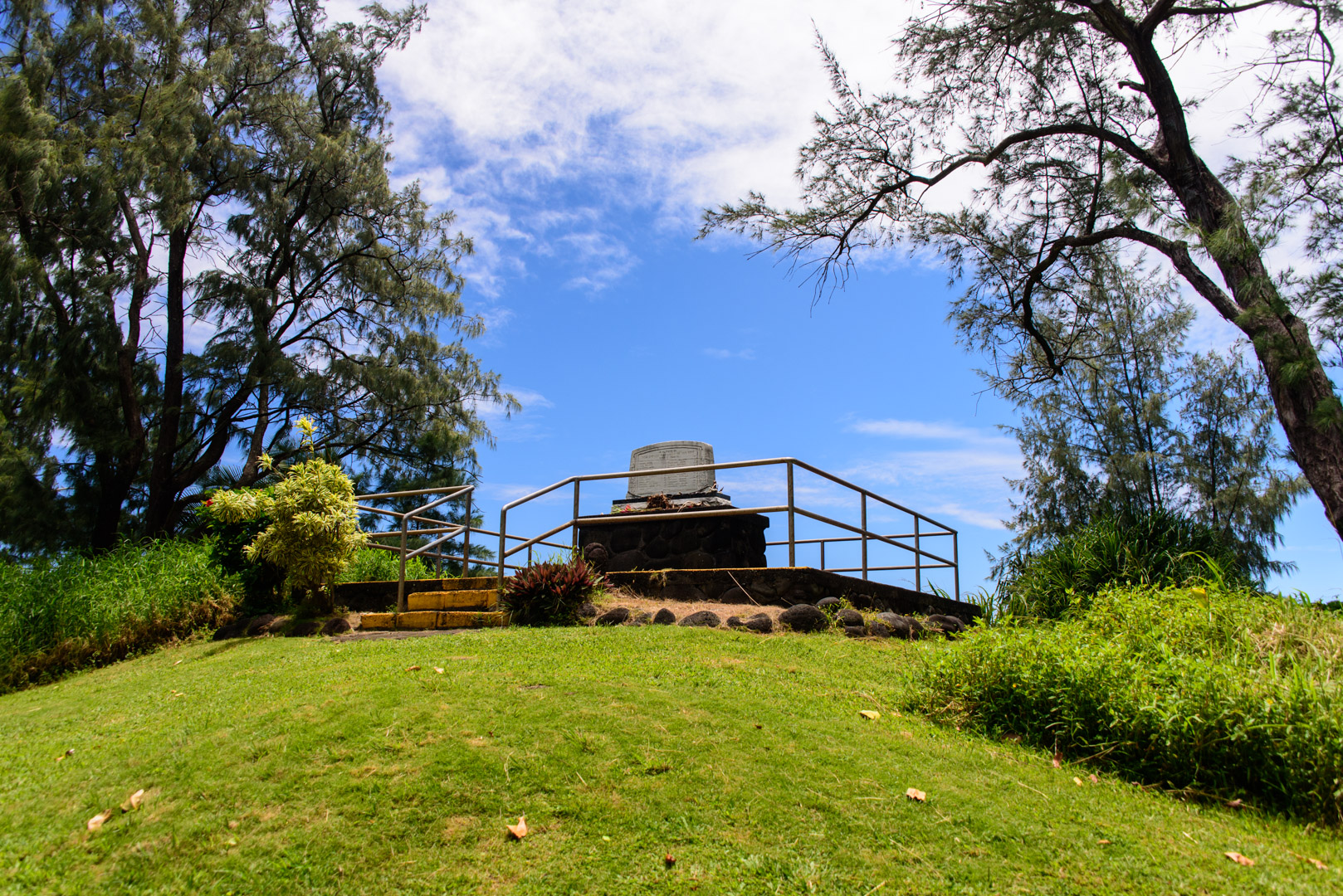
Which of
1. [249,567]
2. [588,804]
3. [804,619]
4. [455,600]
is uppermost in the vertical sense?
[249,567]

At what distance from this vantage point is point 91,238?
17.0m

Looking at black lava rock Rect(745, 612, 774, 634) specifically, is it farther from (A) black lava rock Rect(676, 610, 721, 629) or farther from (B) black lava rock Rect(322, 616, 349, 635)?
(B) black lava rock Rect(322, 616, 349, 635)

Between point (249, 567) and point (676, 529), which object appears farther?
point (676, 529)

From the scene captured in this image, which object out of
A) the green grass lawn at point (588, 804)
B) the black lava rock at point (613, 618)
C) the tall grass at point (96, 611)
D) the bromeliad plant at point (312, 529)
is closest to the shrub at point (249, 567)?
the tall grass at point (96, 611)

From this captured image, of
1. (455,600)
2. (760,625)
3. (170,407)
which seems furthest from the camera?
(170,407)

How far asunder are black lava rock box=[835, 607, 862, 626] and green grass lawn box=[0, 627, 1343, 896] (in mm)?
2743

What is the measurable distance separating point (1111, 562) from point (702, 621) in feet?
16.4

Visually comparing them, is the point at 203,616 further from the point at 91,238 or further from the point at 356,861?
the point at 91,238

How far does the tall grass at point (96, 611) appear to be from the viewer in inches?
385

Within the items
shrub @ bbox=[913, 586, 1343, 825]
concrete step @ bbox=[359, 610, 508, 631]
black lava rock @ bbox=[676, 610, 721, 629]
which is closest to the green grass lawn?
shrub @ bbox=[913, 586, 1343, 825]

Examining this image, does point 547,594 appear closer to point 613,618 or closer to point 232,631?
point 613,618

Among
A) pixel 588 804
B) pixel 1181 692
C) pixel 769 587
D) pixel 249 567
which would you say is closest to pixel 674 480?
pixel 769 587

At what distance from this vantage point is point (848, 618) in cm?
906

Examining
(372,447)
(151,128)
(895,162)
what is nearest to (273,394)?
(372,447)
